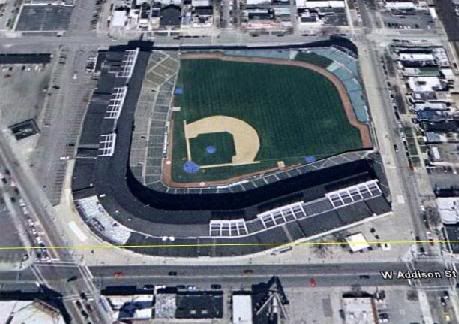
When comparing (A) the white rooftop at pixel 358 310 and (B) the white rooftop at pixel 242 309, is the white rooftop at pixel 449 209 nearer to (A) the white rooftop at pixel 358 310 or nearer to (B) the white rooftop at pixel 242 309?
(A) the white rooftop at pixel 358 310

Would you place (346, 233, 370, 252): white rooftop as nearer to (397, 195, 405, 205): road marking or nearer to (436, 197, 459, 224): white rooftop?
(397, 195, 405, 205): road marking

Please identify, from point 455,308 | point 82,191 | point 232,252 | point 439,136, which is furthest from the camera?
point 439,136

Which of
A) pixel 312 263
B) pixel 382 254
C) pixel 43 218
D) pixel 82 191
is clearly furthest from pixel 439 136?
pixel 43 218

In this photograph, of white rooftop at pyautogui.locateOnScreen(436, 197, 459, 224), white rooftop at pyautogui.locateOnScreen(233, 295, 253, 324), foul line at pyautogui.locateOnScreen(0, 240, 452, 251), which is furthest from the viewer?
white rooftop at pyautogui.locateOnScreen(436, 197, 459, 224)

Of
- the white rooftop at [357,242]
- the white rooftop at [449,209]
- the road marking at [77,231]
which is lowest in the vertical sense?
the white rooftop at [357,242]

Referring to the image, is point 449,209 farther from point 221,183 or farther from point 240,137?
point 240,137

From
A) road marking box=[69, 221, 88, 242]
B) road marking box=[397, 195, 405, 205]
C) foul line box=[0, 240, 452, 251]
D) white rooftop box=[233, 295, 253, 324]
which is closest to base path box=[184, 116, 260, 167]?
foul line box=[0, 240, 452, 251]

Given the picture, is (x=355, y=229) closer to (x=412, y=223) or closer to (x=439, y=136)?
(x=412, y=223)

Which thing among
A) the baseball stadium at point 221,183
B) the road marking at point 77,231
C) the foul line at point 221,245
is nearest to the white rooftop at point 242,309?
the baseball stadium at point 221,183
